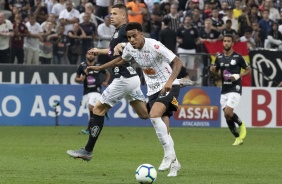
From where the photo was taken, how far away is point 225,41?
21.0 m

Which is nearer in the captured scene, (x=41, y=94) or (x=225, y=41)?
(x=225, y=41)

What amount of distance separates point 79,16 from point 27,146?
10658 millimetres

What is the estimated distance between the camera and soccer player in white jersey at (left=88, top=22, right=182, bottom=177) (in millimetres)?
13239

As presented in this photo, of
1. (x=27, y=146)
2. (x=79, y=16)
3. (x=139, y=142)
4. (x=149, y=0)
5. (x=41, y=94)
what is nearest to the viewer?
(x=27, y=146)

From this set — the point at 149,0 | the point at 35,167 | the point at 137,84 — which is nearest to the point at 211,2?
the point at 149,0

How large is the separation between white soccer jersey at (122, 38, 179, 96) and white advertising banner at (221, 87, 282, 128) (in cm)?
1376

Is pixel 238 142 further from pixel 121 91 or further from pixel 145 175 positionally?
pixel 145 175

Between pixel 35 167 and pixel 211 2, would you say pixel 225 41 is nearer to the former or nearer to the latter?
pixel 35 167

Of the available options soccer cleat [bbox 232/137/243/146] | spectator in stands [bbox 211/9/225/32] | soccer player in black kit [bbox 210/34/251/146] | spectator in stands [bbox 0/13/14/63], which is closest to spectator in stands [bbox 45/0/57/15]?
spectator in stands [bbox 0/13/14/63]

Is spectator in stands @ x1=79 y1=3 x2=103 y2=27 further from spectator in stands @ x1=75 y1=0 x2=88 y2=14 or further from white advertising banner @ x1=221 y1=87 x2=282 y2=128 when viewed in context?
white advertising banner @ x1=221 y1=87 x2=282 y2=128

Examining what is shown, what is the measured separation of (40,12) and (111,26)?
8.08 ft

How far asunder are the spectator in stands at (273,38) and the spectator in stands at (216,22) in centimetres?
152

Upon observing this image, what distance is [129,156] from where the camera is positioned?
653 inches

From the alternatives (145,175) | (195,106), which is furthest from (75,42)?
(145,175)
